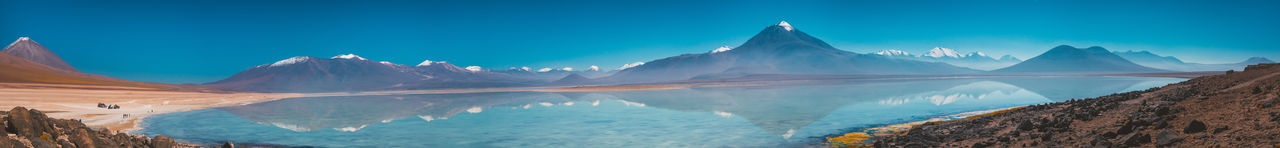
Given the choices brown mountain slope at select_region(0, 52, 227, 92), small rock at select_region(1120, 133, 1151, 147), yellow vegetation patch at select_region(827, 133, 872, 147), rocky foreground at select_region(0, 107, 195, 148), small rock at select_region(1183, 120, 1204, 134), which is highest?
brown mountain slope at select_region(0, 52, 227, 92)

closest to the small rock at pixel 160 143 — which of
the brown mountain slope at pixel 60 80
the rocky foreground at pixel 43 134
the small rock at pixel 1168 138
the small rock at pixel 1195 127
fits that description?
the rocky foreground at pixel 43 134

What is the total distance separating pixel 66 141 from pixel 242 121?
862 inches

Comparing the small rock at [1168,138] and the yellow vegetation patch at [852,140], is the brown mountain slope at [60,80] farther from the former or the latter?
the small rock at [1168,138]

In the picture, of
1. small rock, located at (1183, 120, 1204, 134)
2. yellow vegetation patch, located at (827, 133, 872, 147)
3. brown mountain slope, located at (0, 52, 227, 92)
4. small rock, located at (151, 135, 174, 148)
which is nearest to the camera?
small rock, located at (1183, 120, 1204, 134)

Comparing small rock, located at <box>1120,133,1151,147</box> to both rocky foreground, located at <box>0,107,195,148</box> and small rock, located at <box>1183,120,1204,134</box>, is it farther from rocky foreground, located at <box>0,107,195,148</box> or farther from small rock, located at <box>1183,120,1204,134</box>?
rocky foreground, located at <box>0,107,195,148</box>

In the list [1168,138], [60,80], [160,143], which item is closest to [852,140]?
[1168,138]

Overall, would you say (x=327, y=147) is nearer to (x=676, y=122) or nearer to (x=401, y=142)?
(x=401, y=142)

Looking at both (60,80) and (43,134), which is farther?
(60,80)

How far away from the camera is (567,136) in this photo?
826 inches

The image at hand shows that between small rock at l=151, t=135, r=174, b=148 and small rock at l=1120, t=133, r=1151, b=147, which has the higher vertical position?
small rock at l=151, t=135, r=174, b=148

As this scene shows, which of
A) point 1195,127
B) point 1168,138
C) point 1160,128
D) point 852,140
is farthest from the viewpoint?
point 852,140

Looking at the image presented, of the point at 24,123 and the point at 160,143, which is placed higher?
the point at 24,123

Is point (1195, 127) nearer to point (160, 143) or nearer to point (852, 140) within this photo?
point (852, 140)

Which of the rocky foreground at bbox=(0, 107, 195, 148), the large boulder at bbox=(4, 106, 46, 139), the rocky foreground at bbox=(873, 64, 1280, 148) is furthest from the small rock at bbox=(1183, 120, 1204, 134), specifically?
the large boulder at bbox=(4, 106, 46, 139)
